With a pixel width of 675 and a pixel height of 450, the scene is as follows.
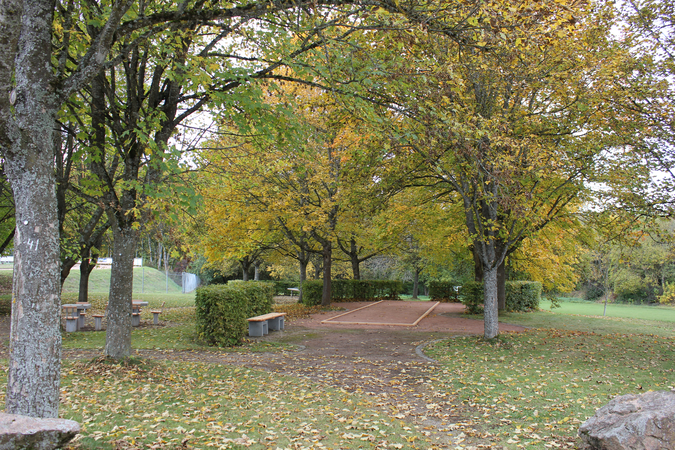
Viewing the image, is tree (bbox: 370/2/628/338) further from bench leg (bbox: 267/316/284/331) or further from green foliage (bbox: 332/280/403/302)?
green foliage (bbox: 332/280/403/302)

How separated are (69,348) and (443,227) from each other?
13.7m

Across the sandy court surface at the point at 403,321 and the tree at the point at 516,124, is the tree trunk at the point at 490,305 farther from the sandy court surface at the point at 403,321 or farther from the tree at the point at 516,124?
the sandy court surface at the point at 403,321

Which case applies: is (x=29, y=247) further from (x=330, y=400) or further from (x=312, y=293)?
(x=312, y=293)

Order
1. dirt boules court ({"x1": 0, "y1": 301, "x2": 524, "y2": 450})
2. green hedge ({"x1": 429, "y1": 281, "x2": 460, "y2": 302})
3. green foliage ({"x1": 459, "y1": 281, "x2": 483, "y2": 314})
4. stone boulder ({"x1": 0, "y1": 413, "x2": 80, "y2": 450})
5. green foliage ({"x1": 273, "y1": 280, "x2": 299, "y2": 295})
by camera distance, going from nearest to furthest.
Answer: stone boulder ({"x1": 0, "y1": 413, "x2": 80, "y2": 450}), dirt boules court ({"x1": 0, "y1": 301, "x2": 524, "y2": 450}), green foliage ({"x1": 459, "y1": 281, "x2": 483, "y2": 314}), green hedge ({"x1": 429, "y1": 281, "x2": 460, "y2": 302}), green foliage ({"x1": 273, "y1": 280, "x2": 299, "y2": 295})

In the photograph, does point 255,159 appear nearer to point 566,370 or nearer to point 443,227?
point 566,370

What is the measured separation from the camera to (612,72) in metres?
8.61

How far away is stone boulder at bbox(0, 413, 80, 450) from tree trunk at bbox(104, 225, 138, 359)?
4075 mm

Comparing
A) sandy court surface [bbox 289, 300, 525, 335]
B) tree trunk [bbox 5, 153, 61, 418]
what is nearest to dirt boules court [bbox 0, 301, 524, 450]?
sandy court surface [bbox 289, 300, 525, 335]

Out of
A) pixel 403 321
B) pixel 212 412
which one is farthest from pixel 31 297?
pixel 403 321

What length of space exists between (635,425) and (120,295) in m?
7.05

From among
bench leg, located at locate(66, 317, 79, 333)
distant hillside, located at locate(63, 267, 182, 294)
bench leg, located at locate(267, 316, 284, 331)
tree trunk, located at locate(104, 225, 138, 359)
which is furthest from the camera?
distant hillside, located at locate(63, 267, 182, 294)

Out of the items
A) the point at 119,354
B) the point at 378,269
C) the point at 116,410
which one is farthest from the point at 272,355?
the point at 378,269

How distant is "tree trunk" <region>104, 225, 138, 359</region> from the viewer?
7.02 m

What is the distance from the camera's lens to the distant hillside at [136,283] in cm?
3281
